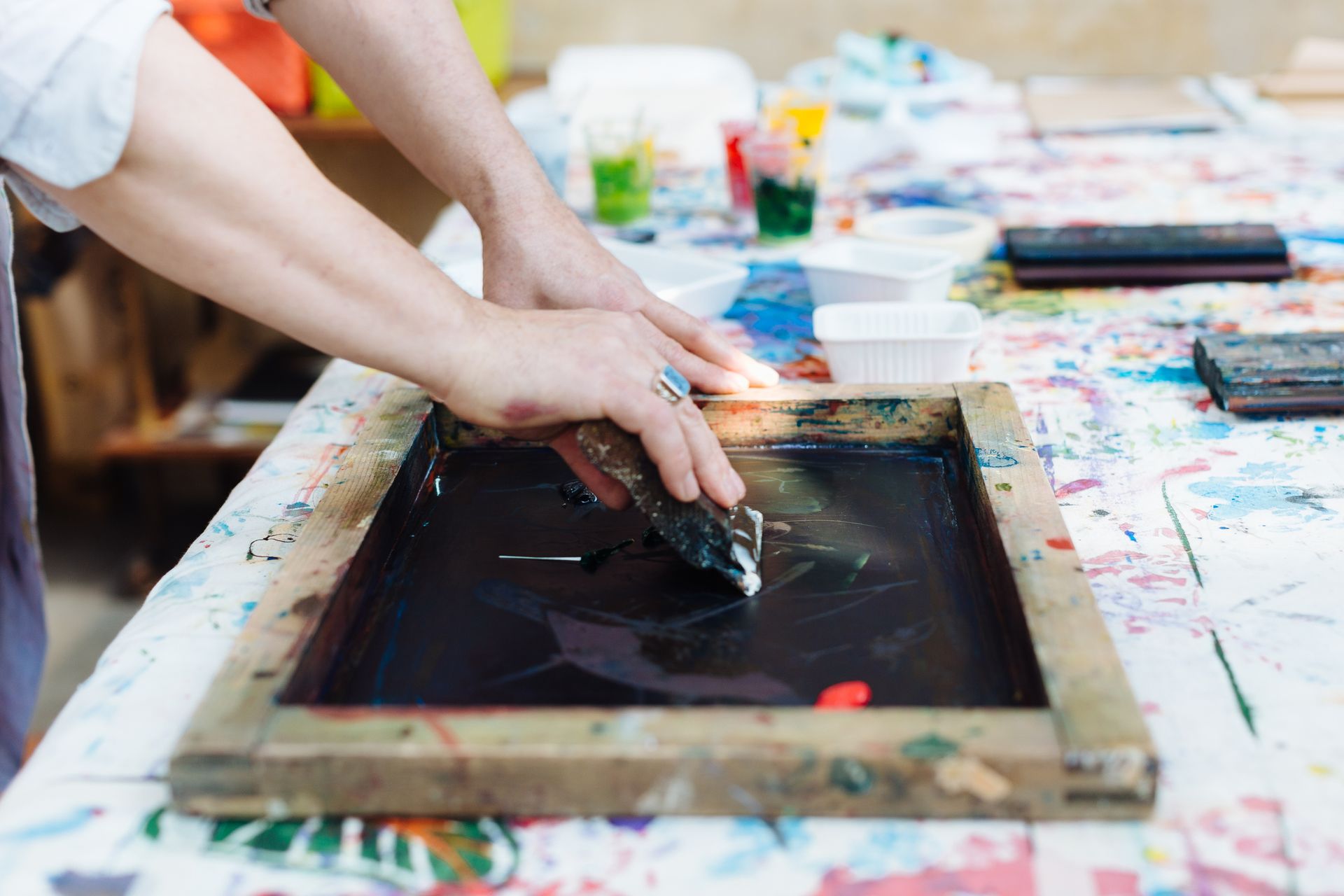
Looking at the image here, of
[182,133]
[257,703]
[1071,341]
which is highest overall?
[182,133]

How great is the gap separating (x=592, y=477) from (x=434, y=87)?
52cm

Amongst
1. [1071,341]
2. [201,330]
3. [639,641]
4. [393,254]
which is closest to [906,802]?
[639,641]

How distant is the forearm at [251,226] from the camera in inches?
30.7

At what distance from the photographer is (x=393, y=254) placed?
0.87 meters

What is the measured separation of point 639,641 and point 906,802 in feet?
0.80

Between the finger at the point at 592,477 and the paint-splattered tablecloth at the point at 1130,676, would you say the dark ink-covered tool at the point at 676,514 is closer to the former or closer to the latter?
the finger at the point at 592,477

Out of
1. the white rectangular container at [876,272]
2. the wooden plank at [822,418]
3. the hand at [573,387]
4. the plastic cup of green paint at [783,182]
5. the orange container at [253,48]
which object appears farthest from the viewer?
the orange container at [253,48]

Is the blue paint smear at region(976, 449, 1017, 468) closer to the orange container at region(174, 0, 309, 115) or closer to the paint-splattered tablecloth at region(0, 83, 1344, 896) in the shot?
the paint-splattered tablecloth at region(0, 83, 1344, 896)

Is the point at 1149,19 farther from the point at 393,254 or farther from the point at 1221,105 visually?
the point at 393,254

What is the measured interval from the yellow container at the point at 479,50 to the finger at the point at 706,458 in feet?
6.86

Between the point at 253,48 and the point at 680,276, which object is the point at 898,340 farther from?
the point at 253,48

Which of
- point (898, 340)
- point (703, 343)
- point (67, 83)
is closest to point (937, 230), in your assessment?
point (898, 340)

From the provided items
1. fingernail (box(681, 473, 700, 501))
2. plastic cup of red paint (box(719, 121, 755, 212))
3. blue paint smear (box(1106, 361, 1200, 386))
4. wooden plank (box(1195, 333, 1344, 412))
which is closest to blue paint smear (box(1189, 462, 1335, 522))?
wooden plank (box(1195, 333, 1344, 412))

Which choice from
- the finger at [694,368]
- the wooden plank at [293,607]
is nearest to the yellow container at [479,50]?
the finger at [694,368]
